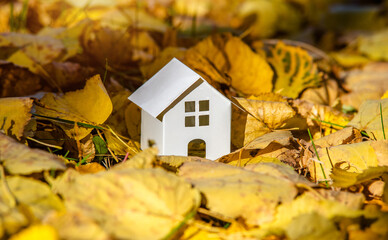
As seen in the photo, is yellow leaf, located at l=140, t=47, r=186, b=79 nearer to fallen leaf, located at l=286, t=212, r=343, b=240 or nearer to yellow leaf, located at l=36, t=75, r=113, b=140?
yellow leaf, located at l=36, t=75, r=113, b=140

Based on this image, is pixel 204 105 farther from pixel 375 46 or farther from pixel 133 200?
pixel 375 46

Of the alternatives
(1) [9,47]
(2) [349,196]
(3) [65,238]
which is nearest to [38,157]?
(3) [65,238]

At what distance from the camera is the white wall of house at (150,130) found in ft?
3.99

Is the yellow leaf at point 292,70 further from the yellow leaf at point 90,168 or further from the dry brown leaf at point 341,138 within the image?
the yellow leaf at point 90,168

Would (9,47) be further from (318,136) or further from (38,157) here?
(318,136)

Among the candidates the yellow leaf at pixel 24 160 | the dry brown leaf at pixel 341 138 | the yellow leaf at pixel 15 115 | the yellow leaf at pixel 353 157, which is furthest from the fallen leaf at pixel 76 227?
the dry brown leaf at pixel 341 138

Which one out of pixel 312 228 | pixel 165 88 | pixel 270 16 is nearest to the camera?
pixel 312 228

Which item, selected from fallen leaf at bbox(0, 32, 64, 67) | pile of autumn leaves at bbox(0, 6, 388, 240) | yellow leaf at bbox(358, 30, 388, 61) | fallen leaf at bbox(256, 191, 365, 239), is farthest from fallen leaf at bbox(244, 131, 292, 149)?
yellow leaf at bbox(358, 30, 388, 61)

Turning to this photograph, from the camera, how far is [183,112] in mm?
1216

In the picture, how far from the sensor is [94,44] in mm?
2035

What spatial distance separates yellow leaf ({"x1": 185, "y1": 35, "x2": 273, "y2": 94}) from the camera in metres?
1.71

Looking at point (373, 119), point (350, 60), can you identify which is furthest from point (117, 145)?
point (350, 60)

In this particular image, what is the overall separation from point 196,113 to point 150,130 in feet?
0.52

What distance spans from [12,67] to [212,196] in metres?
1.10
